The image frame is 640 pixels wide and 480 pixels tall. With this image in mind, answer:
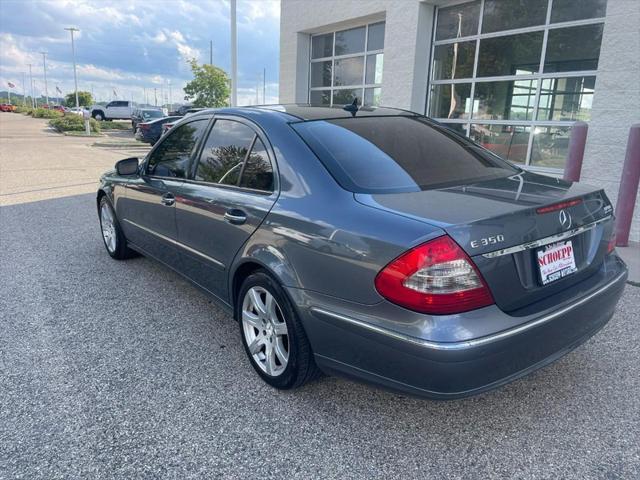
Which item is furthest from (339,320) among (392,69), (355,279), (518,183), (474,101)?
(392,69)

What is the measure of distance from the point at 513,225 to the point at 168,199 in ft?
8.33

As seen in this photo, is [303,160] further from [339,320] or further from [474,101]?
[474,101]

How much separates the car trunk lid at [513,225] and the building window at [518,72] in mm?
5099

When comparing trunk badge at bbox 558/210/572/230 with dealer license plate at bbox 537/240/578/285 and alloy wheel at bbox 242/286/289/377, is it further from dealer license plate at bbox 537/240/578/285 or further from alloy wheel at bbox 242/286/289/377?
alloy wheel at bbox 242/286/289/377

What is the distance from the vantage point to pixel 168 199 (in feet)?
12.1

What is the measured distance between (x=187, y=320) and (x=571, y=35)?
252 inches

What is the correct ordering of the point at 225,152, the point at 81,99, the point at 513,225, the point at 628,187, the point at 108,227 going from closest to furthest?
the point at 513,225, the point at 225,152, the point at 108,227, the point at 628,187, the point at 81,99

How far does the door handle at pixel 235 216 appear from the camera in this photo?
2824 millimetres

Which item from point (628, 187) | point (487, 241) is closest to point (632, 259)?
point (628, 187)

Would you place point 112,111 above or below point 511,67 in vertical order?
below

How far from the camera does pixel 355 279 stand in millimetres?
2148

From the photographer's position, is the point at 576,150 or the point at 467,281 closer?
the point at 467,281

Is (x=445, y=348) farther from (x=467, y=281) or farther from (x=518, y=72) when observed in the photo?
(x=518, y=72)

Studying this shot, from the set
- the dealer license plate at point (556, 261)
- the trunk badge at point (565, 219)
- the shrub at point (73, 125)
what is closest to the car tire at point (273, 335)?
the dealer license plate at point (556, 261)
